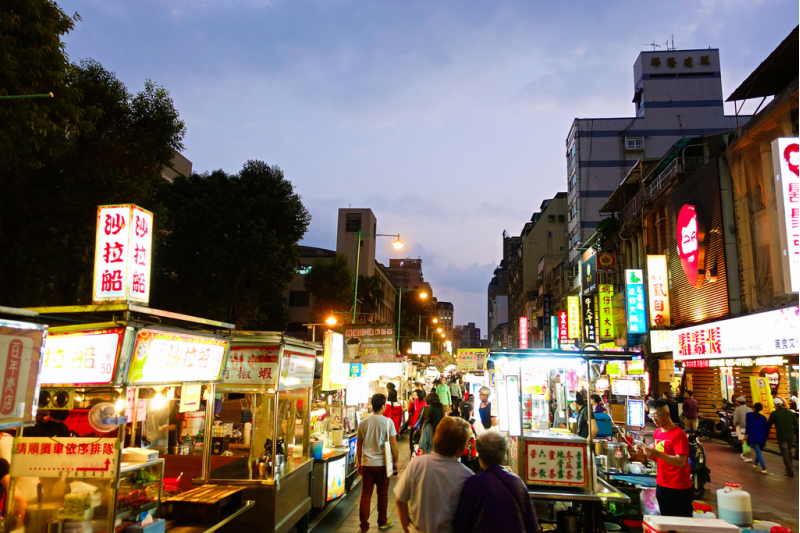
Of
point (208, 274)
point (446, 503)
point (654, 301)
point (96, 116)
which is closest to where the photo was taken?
point (446, 503)

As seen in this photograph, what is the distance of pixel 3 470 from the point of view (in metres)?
5.51

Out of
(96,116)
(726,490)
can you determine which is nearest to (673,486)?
(726,490)

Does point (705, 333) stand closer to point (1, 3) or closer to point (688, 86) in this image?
point (1, 3)

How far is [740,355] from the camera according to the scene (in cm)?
1124

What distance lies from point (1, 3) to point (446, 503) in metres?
13.0

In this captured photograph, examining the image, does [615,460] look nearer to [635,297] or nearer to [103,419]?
[103,419]

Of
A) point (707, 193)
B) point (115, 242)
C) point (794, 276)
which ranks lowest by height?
point (794, 276)

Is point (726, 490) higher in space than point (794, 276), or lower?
lower

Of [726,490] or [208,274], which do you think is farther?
[208,274]

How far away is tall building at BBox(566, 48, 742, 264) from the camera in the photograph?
134ft

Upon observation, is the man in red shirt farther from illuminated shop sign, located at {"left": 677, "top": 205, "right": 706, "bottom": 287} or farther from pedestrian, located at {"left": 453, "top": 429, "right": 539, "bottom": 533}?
illuminated shop sign, located at {"left": 677, "top": 205, "right": 706, "bottom": 287}

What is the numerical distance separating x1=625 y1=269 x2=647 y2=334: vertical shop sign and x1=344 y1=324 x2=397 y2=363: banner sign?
38.3 feet

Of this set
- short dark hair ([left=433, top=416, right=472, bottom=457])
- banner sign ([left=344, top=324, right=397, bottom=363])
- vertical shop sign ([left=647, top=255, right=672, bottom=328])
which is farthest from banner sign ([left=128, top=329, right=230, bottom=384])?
vertical shop sign ([left=647, top=255, right=672, bottom=328])

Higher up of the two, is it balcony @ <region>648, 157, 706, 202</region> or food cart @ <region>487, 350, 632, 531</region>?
balcony @ <region>648, 157, 706, 202</region>
